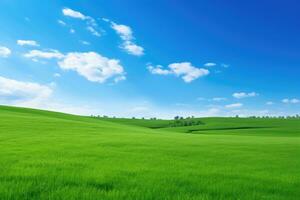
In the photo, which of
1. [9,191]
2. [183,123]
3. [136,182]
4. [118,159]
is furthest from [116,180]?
[183,123]

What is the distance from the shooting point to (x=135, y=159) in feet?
42.6

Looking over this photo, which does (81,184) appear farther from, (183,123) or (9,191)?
(183,123)

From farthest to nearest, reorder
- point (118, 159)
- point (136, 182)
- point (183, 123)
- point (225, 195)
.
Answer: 1. point (183, 123)
2. point (118, 159)
3. point (136, 182)
4. point (225, 195)

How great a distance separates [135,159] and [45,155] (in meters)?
3.59

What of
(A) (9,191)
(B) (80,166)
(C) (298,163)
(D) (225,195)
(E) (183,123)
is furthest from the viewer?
(E) (183,123)

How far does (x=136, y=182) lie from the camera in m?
8.45

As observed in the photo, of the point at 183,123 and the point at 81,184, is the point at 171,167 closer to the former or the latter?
the point at 81,184

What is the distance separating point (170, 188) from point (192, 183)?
101 cm

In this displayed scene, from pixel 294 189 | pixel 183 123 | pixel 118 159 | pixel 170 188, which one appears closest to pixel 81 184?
pixel 170 188

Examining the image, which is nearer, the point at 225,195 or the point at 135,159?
the point at 225,195

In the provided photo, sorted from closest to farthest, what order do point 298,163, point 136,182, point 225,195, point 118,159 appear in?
point 225,195 < point 136,182 < point 118,159 < point 298,163

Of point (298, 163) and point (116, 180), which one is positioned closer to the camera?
point (116, 180)

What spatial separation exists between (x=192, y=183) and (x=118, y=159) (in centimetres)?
464

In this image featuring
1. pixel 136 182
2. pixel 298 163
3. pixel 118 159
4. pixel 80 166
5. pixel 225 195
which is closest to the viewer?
pixel 225 195
